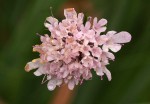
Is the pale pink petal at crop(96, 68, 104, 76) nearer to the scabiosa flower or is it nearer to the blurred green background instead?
the scabiosa flower

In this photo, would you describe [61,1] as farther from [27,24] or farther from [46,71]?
[46,71]

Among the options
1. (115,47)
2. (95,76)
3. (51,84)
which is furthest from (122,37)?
(95,76)

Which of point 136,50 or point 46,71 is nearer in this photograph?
point 46,71

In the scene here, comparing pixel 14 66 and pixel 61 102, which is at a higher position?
pixel 14 66

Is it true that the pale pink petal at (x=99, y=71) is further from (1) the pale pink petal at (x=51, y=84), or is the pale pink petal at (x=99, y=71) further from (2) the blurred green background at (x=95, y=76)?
(2) the blurred green background at (x=95, y=76)

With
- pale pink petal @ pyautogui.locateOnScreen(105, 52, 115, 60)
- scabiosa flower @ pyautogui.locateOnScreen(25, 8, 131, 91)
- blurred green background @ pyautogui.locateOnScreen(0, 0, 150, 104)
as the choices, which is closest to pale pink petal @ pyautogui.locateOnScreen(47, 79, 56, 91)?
scabiosa flower @ pyautogui.locateOnScreen(25, 8, 131, 91)

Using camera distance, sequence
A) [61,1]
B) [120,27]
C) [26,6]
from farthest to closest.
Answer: [26,6] < [120,27] < [61,1]

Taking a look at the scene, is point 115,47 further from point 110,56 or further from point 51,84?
point 51,84

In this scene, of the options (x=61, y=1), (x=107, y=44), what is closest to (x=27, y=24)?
(x=61, y=1)
